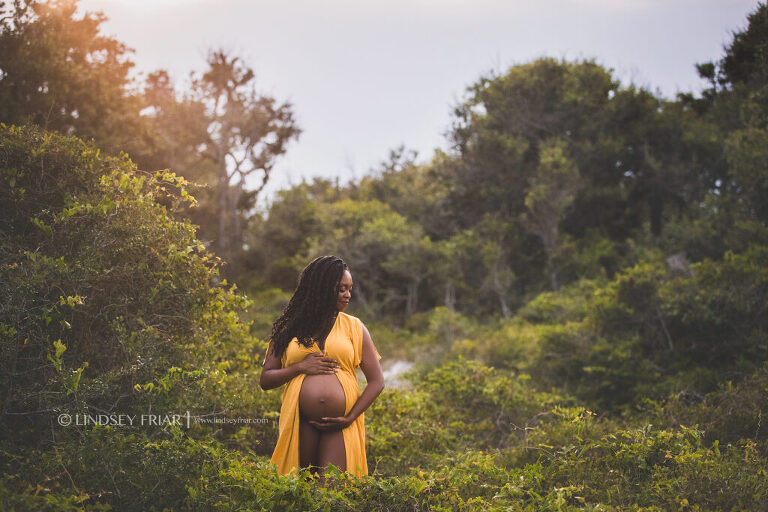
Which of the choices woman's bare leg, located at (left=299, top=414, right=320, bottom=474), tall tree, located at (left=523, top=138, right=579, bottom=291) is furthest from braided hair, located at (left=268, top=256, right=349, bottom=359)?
tall tree, located at (left=523, top=138, right=579, bottom=291)

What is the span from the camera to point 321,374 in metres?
3.70

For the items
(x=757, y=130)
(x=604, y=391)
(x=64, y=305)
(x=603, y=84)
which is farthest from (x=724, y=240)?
(x=64, y=305)

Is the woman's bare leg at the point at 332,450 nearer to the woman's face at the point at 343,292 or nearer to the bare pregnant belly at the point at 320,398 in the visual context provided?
the bare pregnant belly at the point at 320,398

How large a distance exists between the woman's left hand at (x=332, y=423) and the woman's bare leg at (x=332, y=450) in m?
0.05

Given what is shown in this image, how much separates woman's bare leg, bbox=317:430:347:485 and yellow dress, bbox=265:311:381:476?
0.03 metres

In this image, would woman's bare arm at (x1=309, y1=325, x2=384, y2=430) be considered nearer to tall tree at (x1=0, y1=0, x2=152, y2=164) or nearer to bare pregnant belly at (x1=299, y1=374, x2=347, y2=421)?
bare pregnant belly at (x1=299, y1=374, x2=347, y2=421)

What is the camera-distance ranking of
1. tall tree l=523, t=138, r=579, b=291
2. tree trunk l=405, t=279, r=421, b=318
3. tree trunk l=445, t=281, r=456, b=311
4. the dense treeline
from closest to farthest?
the dense treeline
tree trunk l=445, t=281, r=456, b=311
tall tree l=523, t=138, r=579, b=291
tree trunk l=405, t=279, r=421, b=318

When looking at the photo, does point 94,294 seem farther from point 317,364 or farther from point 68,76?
point 68,76

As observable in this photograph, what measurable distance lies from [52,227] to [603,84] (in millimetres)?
21764

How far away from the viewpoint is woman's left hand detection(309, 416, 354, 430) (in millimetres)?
3586

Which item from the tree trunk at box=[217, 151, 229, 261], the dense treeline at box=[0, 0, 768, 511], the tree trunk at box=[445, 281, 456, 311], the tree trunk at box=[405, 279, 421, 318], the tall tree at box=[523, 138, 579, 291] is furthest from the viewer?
the tree trunk at box=[217, 151, 229, 261]

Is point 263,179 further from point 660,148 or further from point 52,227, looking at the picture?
point 52,227

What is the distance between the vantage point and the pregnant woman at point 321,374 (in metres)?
3.64

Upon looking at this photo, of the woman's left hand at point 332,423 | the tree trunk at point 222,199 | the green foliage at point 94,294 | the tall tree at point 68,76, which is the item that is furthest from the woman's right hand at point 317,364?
the tree trunk at point 222,199
